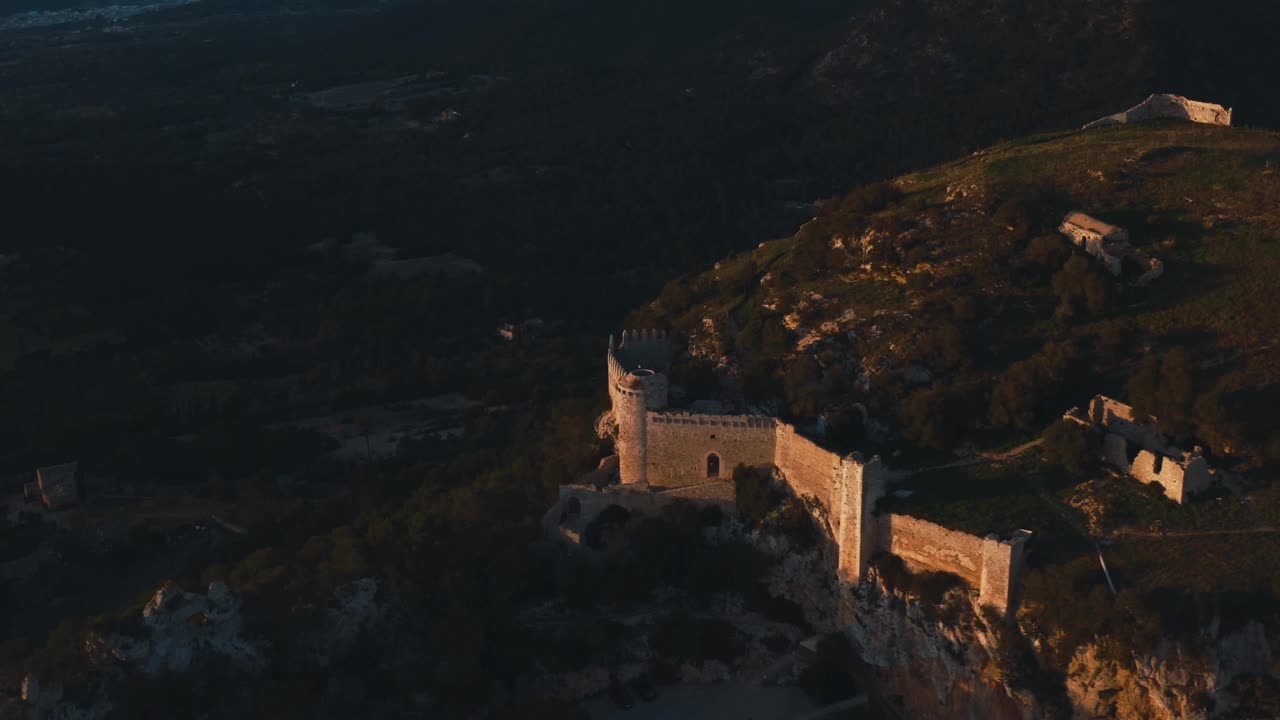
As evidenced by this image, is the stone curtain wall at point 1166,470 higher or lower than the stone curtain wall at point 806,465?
higher

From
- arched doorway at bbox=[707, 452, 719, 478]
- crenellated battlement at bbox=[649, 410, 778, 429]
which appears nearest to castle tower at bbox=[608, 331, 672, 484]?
crenellated battlement at bbox=[649, 410, 778, 429]

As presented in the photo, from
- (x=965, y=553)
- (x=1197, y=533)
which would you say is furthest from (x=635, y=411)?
(x=1197, y=533)

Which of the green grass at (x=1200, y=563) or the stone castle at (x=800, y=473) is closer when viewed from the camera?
the green grass at (x=1200, y=563)

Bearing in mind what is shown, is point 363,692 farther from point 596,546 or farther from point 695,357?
point 695,357

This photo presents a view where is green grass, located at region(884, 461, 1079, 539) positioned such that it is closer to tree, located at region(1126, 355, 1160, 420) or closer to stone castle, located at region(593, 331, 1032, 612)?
stone castle, located at region(593, 331, 1032, 612)

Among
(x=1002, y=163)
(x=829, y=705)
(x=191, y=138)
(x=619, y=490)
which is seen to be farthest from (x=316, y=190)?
(x=829, y=705)

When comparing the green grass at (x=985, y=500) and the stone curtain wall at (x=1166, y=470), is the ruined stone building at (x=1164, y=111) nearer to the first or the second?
the stone curtain wall at (x=1166, y=470)

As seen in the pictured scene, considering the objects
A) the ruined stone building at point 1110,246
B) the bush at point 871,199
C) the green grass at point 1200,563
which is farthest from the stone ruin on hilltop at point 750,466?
the bush at point 871,199
